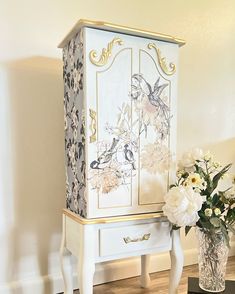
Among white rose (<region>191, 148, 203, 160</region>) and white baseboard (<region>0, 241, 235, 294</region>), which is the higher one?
white rose (<region>191, 148, 203, 160</region>)

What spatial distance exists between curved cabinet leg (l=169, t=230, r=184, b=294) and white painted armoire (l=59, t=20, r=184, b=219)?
8.4 inches

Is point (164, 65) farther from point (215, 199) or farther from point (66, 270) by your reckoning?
point (66, 270)

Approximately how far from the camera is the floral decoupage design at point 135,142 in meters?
1.43

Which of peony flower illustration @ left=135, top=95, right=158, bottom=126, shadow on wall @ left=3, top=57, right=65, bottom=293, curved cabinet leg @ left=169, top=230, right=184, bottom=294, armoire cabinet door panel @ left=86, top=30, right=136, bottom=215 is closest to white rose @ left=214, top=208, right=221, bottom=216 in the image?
curved cabinet leg @ left=169, top=230, right=184, bottom=294

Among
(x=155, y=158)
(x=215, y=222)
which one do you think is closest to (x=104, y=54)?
(x=155, y=158)

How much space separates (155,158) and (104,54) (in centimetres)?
58

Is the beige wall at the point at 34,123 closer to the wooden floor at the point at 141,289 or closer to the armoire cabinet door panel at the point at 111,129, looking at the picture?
the wooden floor at the point at 141,289

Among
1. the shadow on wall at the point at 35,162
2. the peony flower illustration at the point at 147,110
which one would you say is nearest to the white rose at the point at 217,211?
the peony flower illustration at the point at 147,110

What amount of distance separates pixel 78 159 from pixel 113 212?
0.32m

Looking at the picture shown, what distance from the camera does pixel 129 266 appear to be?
2082 millimetres

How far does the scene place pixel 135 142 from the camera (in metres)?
1.50

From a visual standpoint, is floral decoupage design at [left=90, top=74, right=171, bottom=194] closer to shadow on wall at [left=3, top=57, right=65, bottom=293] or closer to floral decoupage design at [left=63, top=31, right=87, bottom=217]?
floral decoupage design at [left=63, top=31, right=87, bottom=217]

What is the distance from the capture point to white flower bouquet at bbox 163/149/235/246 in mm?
1394

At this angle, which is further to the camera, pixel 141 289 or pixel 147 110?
pixel 141 289
